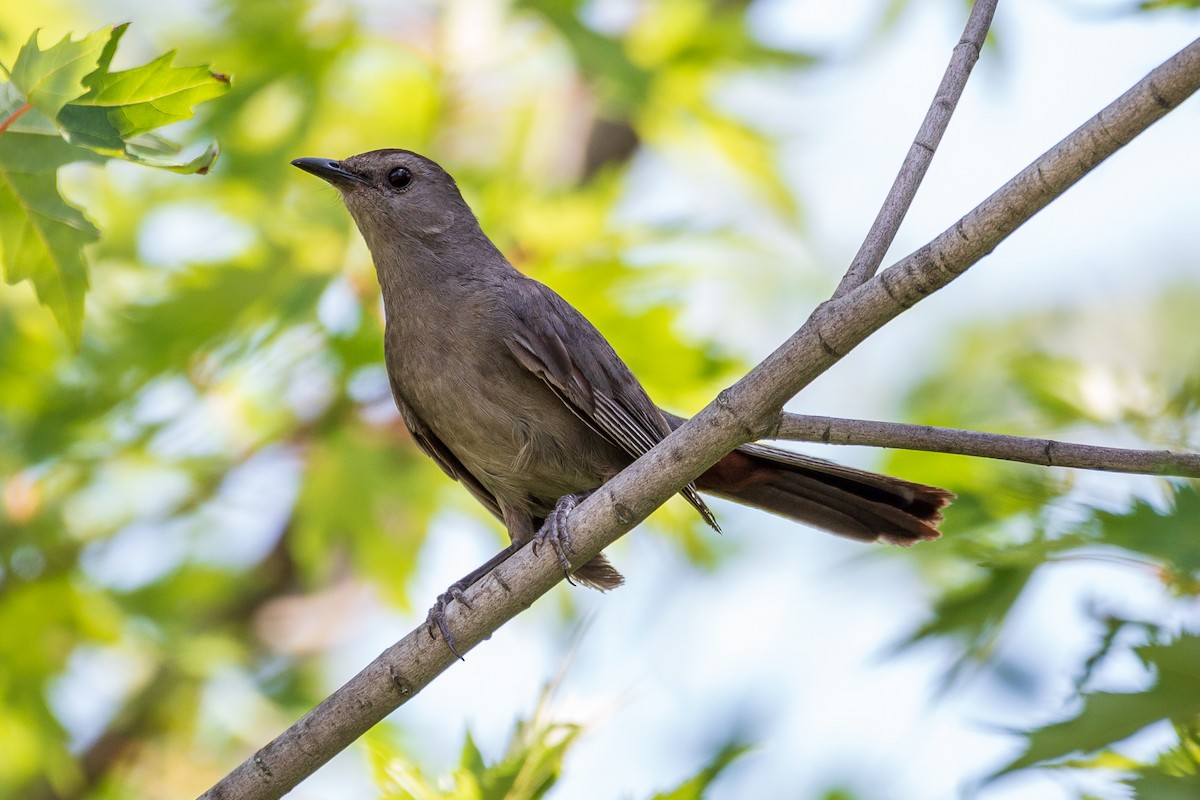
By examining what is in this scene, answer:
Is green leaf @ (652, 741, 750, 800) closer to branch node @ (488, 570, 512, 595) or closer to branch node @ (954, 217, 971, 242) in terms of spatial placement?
branch node @ (488, 570, 512, 595)

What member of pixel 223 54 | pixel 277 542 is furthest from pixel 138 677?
pixel 223 54

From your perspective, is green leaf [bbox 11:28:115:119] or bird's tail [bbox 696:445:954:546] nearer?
green leaf [bbox 11:28:115:119]

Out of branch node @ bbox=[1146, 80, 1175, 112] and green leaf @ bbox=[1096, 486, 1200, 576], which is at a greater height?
branch node @ bbox=[1146, 80, 1175, 112]

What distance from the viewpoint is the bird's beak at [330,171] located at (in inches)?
187

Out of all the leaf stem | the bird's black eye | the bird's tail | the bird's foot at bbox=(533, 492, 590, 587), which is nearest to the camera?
the leaf stem

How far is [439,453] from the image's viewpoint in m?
4.78

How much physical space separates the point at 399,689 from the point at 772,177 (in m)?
3.65

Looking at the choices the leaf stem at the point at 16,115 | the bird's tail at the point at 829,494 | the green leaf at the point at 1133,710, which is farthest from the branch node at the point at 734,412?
the leaf stem at the point at 16,115

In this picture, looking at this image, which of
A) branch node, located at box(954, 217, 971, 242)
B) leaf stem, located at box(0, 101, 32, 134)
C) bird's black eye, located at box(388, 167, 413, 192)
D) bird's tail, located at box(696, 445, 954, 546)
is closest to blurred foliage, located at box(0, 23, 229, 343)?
leaf stem, located at box(0, 101, 32, 134)

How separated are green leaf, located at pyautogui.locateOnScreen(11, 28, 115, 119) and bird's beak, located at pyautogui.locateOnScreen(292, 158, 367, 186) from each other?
2111 mm

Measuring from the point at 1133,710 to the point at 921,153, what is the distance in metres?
1.33

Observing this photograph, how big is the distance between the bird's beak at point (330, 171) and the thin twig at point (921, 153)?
2.66m

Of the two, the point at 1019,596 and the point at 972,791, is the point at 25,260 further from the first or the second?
the point at 1019,596

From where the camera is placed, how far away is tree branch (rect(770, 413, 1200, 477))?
2594 millimetres
